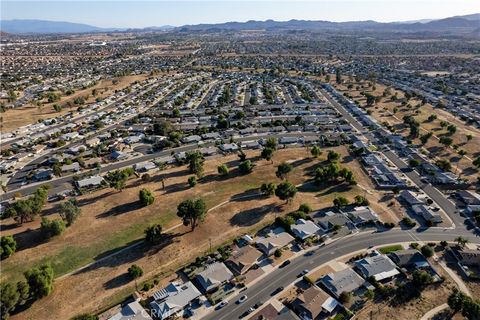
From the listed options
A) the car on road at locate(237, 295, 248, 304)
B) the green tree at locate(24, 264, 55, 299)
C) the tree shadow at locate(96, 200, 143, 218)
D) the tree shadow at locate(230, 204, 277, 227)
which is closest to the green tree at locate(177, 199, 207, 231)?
the tree shadow at locate(230, 204, 277, 227)

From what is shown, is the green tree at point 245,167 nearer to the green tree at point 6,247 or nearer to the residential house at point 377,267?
the residential house at point 377,267

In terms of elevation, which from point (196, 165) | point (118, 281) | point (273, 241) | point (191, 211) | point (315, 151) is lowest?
point (118, 281)

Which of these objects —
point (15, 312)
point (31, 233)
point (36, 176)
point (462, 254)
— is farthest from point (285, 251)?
point (36, 176)

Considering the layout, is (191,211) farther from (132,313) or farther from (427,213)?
(427,213)

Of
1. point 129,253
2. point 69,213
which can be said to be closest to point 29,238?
point 69,213

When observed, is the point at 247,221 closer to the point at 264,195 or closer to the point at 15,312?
the point at 264,195

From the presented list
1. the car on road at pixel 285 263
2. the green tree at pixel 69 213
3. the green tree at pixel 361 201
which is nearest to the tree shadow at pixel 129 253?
the green tree at pixel 69 213
